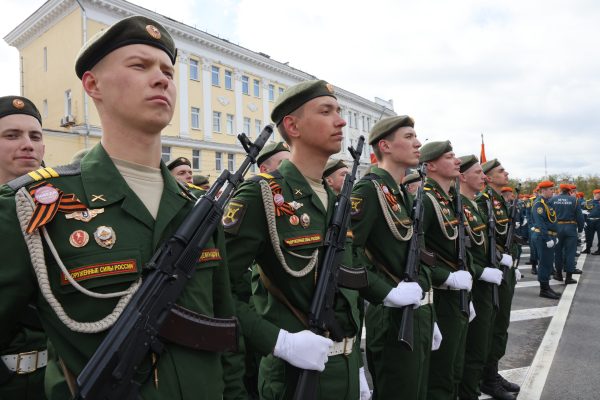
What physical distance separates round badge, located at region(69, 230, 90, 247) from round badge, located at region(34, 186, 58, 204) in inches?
4.6

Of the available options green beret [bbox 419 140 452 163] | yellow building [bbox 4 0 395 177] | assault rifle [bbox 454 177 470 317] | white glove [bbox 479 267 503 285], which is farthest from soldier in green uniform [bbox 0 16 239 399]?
yellow building [bbox 4 0 395 177]

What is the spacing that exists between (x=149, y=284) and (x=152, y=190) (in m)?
0.39

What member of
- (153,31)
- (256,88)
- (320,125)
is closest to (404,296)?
(320,125)

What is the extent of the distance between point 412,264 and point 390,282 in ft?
0.68

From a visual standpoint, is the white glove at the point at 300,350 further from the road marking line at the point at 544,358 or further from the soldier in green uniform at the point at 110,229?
the road marking line at the point at 544,358

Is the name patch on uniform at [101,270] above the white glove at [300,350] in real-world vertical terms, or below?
above

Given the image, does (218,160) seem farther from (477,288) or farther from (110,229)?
(110,229)

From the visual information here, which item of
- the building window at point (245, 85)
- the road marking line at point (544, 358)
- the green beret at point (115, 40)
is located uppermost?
the building window at point (245, 85)

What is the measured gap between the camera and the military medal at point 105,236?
1.32 metres

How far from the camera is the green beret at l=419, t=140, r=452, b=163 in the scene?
434 centimetres

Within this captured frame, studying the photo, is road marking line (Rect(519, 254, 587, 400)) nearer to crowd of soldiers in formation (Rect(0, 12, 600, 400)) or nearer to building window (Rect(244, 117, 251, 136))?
crowd of soldiers in formation (Rect(0, 12, 600, 400))

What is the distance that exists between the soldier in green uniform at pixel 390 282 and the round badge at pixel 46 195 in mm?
1935

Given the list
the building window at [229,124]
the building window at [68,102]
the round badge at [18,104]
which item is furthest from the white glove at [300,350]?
the building window at [229,124]

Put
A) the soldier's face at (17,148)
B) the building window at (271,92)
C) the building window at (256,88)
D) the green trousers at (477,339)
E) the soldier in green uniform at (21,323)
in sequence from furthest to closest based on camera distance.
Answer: the building window at (271,92)
the building window at (256,88)
the green trousers at (477,339)
the soldier's face at (17,148)
the soldier in green uniform at (21,323)
